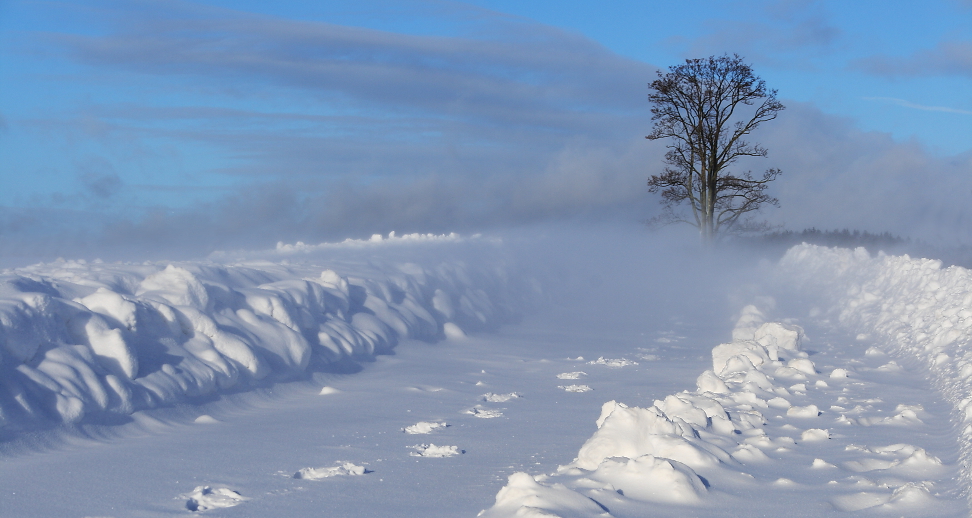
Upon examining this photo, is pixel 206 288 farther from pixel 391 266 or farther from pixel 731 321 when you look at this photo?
pixel 731 321

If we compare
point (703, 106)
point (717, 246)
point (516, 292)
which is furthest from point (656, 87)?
point (516, 292)

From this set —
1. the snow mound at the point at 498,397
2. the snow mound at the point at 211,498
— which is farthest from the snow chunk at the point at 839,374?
the snow mound at the point at 211,498

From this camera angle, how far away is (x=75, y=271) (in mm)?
6613

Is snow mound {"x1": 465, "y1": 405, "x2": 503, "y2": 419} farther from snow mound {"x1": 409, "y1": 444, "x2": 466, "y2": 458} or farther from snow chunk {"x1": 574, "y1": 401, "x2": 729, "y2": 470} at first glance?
snow chunk {"x1": 574, "y1": 401, "x2": 729, "y2": 470}

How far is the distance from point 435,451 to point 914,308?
7701 millimetres

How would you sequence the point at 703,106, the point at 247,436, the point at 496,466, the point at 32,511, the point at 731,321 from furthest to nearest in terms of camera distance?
the point at 703,106 → the point at 731,321 → the point at 247,436 → the point at 496,466 → the point at 32,511

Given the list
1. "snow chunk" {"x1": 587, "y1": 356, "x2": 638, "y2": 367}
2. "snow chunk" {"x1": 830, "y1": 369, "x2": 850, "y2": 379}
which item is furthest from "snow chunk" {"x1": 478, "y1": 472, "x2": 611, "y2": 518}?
"snow chunk" {"x1": 587, "y1": 356, "x2": 638, "y2": 367}

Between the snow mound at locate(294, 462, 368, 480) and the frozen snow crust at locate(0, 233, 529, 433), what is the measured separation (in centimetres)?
157

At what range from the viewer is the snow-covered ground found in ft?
11.5

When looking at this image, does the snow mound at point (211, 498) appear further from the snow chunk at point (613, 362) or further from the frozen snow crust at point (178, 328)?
the snow chunk at point (613, 362)

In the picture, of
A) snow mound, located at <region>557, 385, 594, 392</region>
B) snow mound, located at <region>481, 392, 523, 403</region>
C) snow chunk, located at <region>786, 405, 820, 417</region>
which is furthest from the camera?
snow mound, located at <region>557, 385, 594, 392</region>

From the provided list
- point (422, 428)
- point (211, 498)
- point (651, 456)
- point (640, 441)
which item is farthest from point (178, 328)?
point (651, 456)

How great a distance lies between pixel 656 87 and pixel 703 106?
1.26m

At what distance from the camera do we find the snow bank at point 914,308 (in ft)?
20.4
